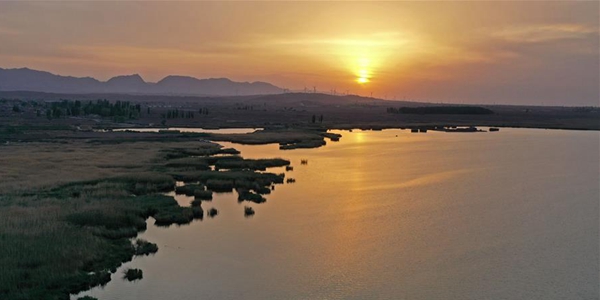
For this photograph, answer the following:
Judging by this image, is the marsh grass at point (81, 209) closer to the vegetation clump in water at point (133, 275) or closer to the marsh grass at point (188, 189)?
the marsh grass at point (188, 189)

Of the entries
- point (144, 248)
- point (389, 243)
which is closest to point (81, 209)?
point (144, 248)

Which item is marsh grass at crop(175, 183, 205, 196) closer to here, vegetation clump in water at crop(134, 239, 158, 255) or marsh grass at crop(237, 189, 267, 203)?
marsh grass at crop(237, 189, 267, 203)

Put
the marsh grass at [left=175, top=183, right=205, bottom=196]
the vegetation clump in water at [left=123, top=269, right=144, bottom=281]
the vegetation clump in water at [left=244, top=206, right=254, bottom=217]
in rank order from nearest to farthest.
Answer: the vegetation clump in water at [left=123, top=269, right=144, bottom=281], the vegetation clump in water at [left=244, top=206, right=254, bottom=217], the marsh grass at [left=175, top=183, right=205, bottom=196]

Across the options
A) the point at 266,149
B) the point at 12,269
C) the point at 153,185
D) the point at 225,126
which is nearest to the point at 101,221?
the point at 12,269

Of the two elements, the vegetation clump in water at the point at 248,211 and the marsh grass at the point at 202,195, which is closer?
the vegetation clump in water at the point at 248,211

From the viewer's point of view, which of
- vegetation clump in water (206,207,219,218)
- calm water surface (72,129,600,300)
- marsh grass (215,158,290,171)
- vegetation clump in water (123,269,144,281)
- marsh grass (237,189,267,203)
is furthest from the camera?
marsh grass (215,158,290,171)

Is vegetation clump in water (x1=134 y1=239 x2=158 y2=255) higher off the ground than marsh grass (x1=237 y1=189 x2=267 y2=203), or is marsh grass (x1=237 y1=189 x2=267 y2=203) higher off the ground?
marsh grass (x1=237 y1=189 x2=267 y2=203)

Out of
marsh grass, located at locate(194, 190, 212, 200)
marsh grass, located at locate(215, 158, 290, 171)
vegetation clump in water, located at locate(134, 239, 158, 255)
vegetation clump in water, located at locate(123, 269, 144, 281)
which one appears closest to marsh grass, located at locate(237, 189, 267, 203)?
marsh grass, located at locate(194, 190, 212, 200)

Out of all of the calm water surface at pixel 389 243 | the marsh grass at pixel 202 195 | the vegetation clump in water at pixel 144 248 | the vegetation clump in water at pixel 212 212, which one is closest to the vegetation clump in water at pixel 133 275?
the calm water surface at pixel 389 243

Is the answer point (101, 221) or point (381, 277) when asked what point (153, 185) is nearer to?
point (101, 221)

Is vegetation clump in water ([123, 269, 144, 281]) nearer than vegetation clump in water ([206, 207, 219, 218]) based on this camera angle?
Yes
